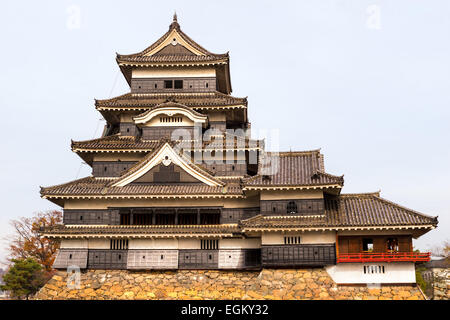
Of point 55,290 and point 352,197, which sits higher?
point 352,197

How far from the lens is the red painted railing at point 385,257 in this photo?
2827 cm

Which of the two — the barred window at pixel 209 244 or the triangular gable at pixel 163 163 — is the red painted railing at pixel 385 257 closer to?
the barred window at pixel 209 244

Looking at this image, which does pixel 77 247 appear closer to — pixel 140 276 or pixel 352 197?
pixel 140 276

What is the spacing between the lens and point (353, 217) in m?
29.7

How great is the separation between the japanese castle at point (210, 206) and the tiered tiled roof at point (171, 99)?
0.09 m

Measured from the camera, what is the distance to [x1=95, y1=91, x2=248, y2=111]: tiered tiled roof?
36.9 meters

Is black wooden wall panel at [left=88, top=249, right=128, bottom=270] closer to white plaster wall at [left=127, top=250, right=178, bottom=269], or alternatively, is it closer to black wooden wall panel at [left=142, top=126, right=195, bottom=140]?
white plaster wall at [left=127, top=250, right=178, bottom=269]

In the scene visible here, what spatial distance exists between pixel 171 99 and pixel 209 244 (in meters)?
12.9

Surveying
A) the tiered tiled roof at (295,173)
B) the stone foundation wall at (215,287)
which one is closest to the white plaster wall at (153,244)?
the stone foundation wall at (215,287)

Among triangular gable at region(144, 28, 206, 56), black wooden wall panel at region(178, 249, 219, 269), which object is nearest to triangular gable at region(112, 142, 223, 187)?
black wooden wall panel at region(178, 249, 219, 269)

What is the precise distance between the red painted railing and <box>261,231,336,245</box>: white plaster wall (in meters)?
1.32
